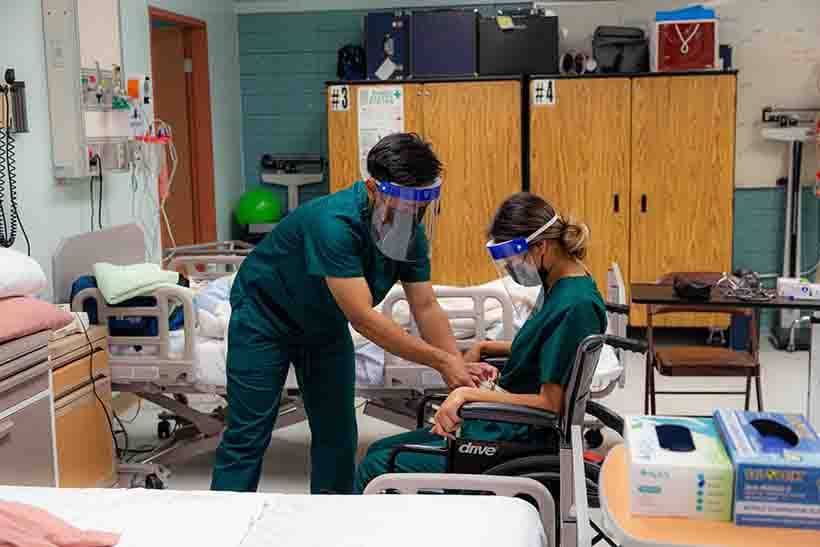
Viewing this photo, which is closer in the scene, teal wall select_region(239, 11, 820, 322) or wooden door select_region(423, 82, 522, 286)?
wooden door select_region(423, 82, 522, 286)

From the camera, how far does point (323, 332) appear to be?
298 centimetres

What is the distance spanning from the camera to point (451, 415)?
8.24 feet

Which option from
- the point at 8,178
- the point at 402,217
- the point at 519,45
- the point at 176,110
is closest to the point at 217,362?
the point at 8,178

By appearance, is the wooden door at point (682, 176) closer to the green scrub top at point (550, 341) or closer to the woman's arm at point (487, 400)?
the green scrub top at point (550, 341)

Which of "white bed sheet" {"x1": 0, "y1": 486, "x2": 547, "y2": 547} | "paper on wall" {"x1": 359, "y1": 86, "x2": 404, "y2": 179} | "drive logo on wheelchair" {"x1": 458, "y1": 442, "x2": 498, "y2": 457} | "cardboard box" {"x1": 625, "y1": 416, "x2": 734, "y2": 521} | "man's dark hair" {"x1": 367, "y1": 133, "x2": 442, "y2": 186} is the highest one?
"paper on wall" {"x1": 359, "y1": 86, "x2": 404, "y2": 179}

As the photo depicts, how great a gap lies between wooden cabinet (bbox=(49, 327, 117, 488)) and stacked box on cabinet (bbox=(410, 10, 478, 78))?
3.01 m

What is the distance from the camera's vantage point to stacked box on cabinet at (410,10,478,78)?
19.6ft

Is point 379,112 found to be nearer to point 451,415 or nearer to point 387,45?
point 387,45

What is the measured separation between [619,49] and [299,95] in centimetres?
215

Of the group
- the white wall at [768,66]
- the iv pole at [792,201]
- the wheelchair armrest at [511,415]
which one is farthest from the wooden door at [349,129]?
the wheelchair armrest at [511,415]

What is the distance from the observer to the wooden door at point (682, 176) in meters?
5.87

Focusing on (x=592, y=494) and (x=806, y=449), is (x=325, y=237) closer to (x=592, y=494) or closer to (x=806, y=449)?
(x=592, y=494)

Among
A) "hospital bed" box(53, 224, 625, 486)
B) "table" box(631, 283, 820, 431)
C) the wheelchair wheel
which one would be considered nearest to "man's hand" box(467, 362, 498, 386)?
the wheelchair wheel

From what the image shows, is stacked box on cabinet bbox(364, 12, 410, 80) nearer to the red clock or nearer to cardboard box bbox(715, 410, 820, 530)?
the red clock
